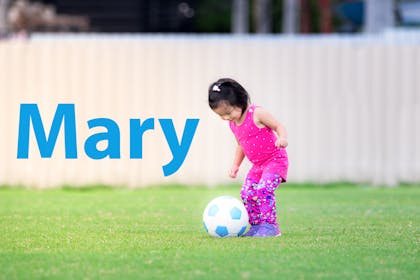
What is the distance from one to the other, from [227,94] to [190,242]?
4.40ft

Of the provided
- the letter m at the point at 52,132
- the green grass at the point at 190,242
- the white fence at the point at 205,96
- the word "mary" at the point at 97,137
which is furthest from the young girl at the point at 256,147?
the white fence at the point at 205,96

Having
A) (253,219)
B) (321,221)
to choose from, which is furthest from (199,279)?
(321,221)

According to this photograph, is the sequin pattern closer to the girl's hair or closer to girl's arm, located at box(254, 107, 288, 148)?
girl's arm, located at box(254, 107, 288, 148)

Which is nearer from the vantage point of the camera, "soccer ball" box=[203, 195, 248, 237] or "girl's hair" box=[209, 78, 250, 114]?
"soccer ball" box=[203, 195, 248, 237]

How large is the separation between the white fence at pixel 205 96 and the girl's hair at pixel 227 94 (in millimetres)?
7699

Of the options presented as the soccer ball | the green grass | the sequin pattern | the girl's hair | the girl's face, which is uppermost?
the girl's hair

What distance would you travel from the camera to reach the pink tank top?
1021cm

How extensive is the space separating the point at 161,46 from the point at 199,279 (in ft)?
35.2

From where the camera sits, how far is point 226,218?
32.5ft

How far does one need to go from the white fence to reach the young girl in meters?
7.46

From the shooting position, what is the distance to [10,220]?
11.8m

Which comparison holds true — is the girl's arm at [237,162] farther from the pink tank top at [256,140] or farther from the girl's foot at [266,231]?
the girl's foot at [266,231]

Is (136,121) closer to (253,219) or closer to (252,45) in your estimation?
(253,219)

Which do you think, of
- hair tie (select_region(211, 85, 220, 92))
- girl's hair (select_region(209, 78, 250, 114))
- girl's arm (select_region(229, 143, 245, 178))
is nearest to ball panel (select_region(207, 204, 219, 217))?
girl's arm (select_region(229, 143, 245, 178))
